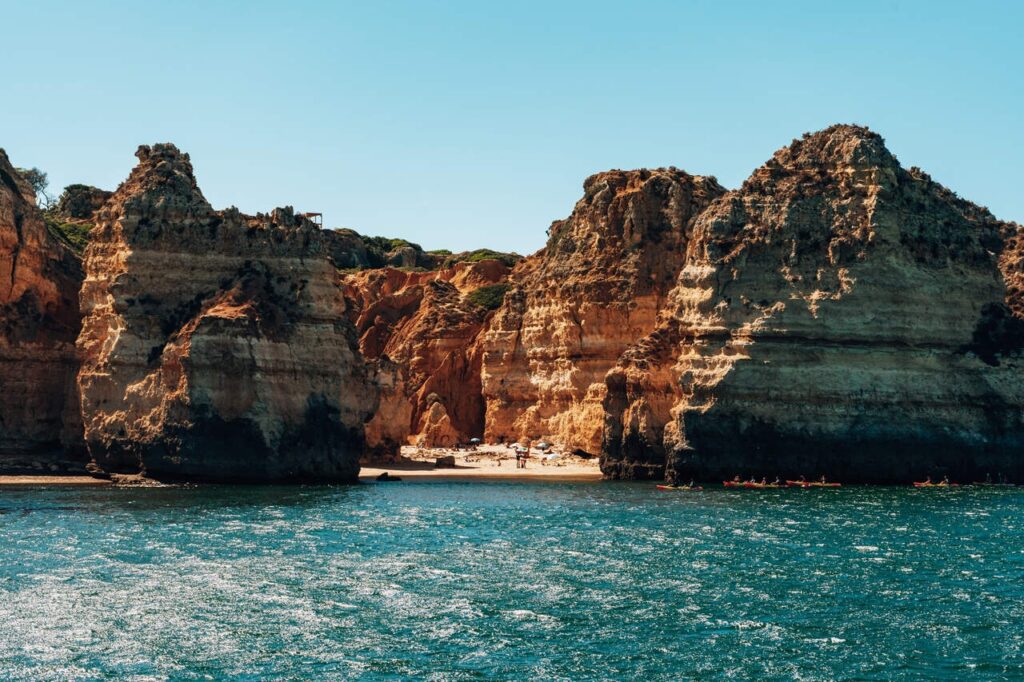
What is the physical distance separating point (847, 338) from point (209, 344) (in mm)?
28071

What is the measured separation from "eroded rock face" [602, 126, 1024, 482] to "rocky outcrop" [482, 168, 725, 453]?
13897 mm

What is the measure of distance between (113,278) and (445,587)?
1343 inches

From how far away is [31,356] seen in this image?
73.9 meters

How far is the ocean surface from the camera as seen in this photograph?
106 feet

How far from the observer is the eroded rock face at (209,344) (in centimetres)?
6569

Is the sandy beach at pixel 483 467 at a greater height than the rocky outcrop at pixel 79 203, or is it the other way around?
the rocky outcrop at pixel 79 203

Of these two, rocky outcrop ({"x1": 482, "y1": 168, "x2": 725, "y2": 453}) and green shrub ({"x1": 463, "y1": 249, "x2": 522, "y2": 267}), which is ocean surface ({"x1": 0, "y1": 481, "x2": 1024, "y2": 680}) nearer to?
rocky outcrop ({"x1": 482, "y1": 168, "x2": 725, "y2": 453})

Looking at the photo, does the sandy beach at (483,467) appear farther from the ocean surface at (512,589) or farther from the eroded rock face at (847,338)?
the ocean surface at (512,589)

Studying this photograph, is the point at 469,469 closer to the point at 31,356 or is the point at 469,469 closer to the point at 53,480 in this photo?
the point at 53,480

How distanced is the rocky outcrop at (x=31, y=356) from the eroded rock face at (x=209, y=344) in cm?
487

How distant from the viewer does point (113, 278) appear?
68.8 m

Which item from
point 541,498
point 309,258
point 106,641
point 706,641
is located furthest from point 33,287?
point 706,641

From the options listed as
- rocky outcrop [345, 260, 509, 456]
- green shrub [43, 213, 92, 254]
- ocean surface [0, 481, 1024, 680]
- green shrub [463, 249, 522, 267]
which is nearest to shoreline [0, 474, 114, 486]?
ocean surface [0, 481, 1024, 680]

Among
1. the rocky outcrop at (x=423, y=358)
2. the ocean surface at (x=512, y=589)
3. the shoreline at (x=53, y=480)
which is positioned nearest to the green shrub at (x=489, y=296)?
the rocky outcrop at (x=423, y=358)
